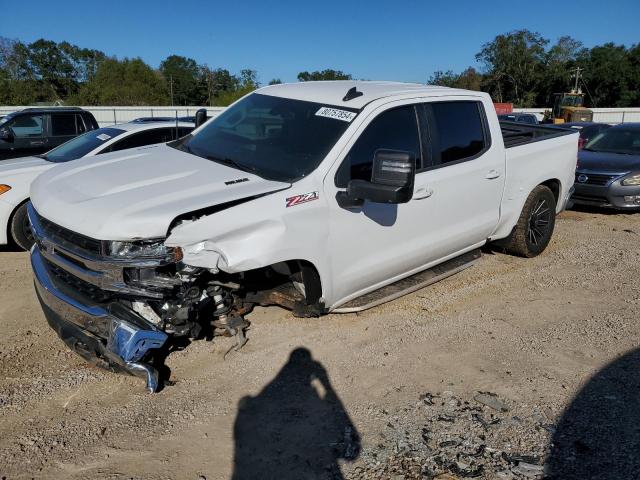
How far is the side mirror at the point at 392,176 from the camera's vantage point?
3363 mm

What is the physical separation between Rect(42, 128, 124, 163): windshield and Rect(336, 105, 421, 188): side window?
4512mm

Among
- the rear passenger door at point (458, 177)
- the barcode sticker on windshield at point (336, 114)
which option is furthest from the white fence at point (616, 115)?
the barcode sticker on windshield at point (336, 114)

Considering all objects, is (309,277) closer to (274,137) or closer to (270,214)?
(270,214)

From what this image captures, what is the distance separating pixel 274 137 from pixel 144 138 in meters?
3.92

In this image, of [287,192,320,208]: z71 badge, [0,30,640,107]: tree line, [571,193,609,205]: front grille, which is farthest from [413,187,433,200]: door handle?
[0,30,640,107]: tree line

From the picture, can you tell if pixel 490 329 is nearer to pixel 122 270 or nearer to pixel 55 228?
pixel 122 270

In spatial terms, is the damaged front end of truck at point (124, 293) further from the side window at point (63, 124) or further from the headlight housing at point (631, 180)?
the side window at point (63, 124)

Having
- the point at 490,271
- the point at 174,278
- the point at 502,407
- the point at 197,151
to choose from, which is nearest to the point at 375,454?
the point at 502,407

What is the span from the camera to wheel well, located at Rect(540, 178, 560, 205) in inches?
246

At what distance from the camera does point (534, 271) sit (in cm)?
597

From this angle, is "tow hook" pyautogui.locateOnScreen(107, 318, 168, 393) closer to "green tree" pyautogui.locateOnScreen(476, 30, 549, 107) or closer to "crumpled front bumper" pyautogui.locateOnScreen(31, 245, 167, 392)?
"crumpled front bumper" pyautogui.locateOnScreen(31, 245, 167, 392)

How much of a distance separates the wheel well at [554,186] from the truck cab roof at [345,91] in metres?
1.89

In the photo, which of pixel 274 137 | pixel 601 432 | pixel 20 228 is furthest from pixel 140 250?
pixel 20 228

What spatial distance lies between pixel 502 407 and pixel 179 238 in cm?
228
